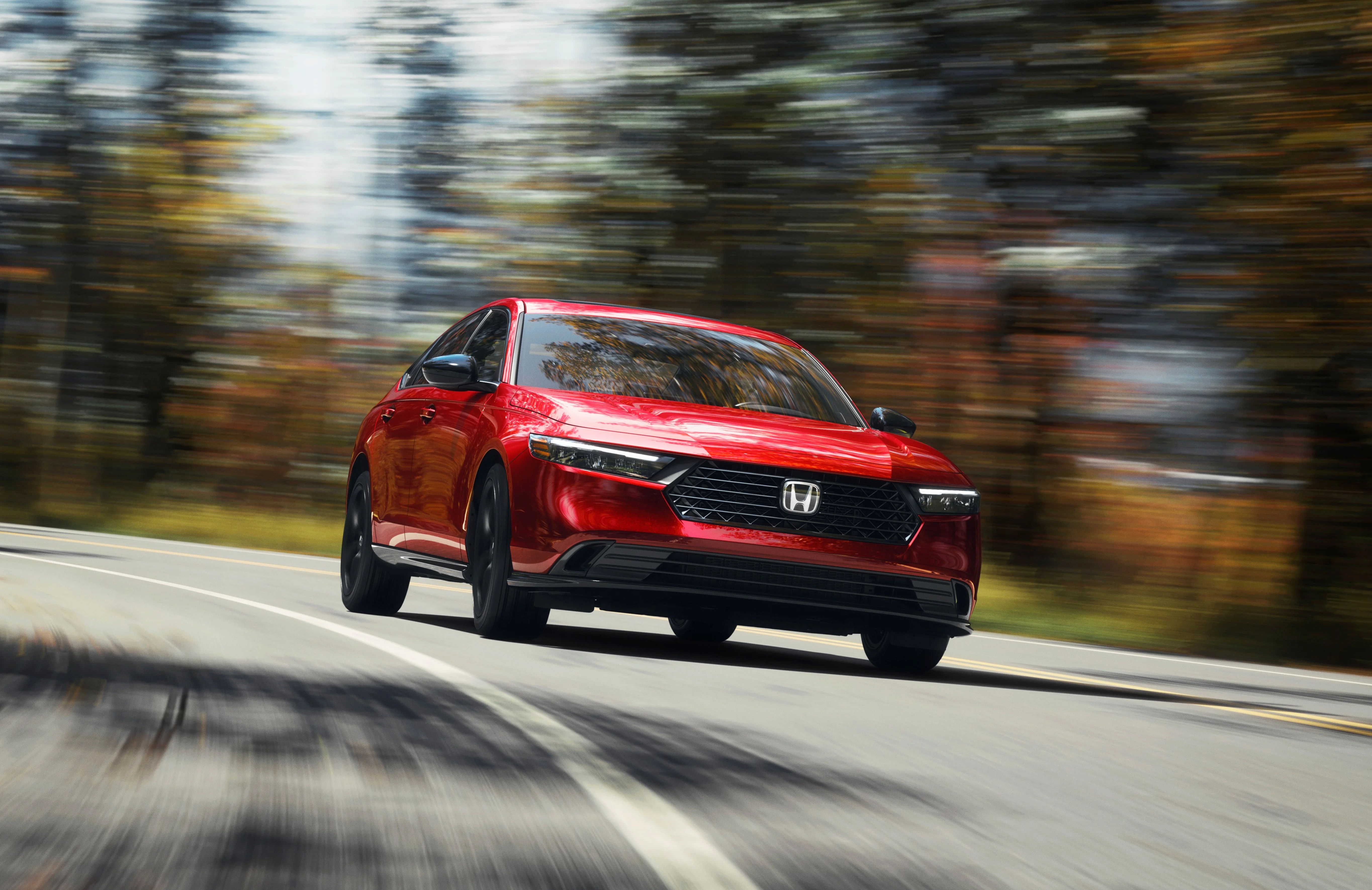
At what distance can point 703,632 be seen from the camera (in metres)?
10.3

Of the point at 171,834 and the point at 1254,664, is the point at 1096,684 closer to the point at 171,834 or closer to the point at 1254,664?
the point at 1254,664

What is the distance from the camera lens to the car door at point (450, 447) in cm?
875

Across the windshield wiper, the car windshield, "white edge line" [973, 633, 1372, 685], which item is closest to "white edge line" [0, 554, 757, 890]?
the car windshield

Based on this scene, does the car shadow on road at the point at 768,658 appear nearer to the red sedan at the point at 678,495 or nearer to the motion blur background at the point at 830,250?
the red sedan at the point at 678,495

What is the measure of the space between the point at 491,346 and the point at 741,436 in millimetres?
2032

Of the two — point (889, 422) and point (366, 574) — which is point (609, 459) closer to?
point (889, 422)

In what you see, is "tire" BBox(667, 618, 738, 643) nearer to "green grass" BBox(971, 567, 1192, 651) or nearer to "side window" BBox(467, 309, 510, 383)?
"side window" BBox(467, 309, 510, 383)

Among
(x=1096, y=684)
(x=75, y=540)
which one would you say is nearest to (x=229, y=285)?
(x=75, y=540)

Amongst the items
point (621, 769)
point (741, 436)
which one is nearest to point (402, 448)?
point (741, 436)

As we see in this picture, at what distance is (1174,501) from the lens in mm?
16312

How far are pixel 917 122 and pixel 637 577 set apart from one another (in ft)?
44.5

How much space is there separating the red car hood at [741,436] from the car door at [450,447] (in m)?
0.53

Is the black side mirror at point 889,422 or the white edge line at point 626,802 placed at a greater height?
the black side mirror at point 889,422

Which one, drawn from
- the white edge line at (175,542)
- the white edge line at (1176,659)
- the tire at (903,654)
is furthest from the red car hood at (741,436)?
the white edge line at (175,542)
